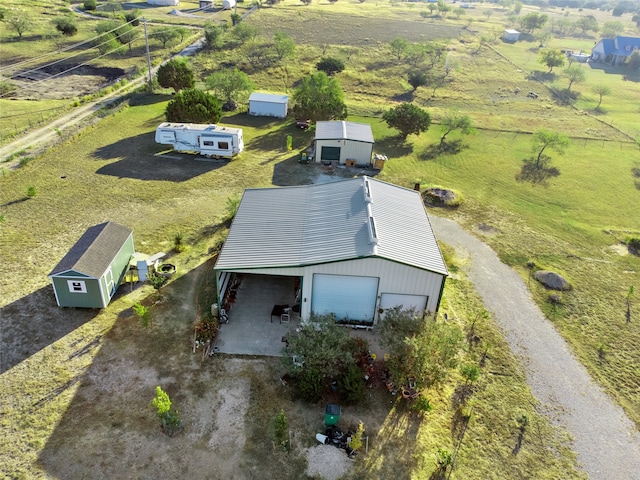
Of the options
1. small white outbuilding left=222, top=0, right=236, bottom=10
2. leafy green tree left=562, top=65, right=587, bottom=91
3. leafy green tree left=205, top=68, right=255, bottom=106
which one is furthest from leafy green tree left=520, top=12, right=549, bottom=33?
leafy green tree left=205, top=68, right=255, bottom=106

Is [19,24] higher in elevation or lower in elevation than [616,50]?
lower

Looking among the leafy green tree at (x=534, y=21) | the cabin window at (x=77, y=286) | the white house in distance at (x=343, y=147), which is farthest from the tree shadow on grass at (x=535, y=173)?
the leafy green tree at (x=534, y=21)

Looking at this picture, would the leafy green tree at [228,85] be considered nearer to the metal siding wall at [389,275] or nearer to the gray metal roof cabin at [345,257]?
the gray metal roof cabin at [345,257]

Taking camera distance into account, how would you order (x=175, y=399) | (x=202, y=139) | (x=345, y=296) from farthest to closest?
(x=202, y=139) < (x=345, y=296) < (x=175, y=399)

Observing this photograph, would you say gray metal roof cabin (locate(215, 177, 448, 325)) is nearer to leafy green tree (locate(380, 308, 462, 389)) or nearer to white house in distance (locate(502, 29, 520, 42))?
leafy green tree (locate(380, 308, 462, 389))

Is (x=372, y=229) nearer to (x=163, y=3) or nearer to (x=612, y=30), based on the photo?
(x=163, y=3)

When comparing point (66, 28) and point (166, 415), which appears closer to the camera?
point (166, 415)

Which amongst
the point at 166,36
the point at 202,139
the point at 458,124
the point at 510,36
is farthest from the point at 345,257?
the point at 510,36
